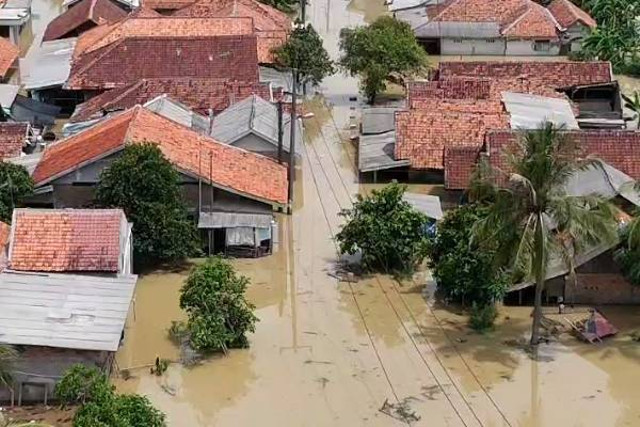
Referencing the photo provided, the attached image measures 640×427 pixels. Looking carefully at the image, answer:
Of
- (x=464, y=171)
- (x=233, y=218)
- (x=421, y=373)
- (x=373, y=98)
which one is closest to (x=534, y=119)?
(x=464, y=171)

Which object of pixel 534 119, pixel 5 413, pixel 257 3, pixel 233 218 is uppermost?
pixel 257 3

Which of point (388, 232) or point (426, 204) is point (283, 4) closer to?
point (426, 204)

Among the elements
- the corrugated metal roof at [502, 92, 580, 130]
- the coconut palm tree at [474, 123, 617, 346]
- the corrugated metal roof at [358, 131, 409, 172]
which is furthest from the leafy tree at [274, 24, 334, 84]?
the coconut palm tree at [474, 123, 617, 346]

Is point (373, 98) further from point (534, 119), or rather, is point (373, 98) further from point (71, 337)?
point (71, 337)

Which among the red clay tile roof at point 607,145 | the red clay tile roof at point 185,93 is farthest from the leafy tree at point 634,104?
the red clay tile roof at point 185,93

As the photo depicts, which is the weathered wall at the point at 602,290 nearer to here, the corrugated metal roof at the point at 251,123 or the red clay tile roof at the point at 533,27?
the corrugated metal roof at the point at 251,123
